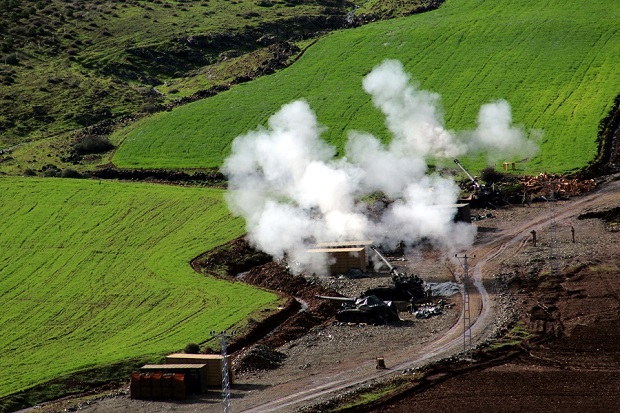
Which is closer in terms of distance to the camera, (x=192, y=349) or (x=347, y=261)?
(x=192, y=349)

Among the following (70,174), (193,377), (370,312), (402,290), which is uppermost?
(193,377)

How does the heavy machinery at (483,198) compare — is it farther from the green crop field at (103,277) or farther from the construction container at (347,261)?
the green crop field at (103,277)

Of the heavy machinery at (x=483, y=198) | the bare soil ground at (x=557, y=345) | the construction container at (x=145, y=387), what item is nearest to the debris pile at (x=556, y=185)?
the heavy machinery at (x=483, y=198)

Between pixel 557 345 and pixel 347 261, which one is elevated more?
pixel 557 345

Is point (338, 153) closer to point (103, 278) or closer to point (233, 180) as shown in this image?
point (233, 180)

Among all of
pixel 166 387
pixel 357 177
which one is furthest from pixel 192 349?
pixel 357 177

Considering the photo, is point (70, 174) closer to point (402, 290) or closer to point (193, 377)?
point (402, 290)
